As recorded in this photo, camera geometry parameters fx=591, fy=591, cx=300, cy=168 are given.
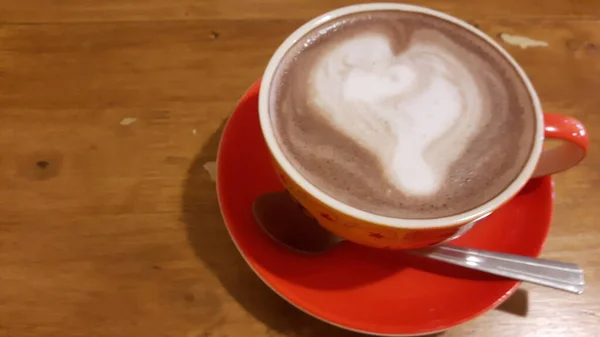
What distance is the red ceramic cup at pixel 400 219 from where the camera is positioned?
0.50 m

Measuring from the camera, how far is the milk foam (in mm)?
539

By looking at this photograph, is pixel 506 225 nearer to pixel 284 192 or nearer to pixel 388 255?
pixel 388 255

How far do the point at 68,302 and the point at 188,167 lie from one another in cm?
20

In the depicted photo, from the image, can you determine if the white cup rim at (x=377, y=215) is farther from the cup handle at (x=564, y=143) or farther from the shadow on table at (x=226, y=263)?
the shadow on table at (x=226, y=263)

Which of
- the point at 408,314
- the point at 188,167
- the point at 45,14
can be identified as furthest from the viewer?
the point at 45,14

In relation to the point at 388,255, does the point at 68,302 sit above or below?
below

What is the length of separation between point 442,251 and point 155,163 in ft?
1.11

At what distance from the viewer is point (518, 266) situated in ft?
1.92

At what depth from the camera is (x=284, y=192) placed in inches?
24.5

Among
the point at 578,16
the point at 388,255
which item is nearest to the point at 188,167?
the point at 388,255

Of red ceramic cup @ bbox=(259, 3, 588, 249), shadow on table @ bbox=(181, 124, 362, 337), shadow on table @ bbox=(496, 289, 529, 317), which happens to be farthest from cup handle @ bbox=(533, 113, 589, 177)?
shadow on table @ bbox=(181, 124, 362, 337)

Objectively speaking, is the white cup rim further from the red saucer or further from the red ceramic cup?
the red saucer

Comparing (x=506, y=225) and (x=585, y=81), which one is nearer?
(x=506, y=225)

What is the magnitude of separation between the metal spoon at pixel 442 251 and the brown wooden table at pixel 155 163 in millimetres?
45
